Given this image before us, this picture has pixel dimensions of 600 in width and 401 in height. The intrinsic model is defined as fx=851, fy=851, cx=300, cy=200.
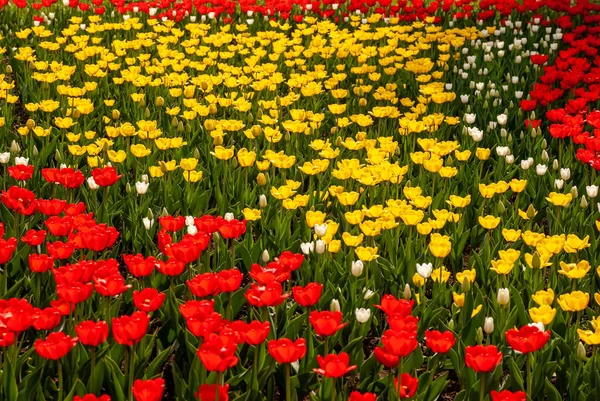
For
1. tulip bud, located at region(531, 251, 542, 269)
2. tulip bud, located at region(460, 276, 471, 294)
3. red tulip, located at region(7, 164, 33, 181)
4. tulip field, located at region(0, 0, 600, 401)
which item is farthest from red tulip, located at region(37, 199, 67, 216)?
tulip bud, located at region(531, 251, 542, 269)

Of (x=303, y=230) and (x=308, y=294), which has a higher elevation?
(x=308, y=294)

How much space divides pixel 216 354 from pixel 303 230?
212 centimetres

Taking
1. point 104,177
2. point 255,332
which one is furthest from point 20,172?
point 255,332

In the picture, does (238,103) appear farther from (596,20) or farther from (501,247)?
(596,20)

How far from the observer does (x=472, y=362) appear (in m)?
2.89

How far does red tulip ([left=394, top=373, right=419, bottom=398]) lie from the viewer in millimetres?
2936

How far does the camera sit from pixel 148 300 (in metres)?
3.25

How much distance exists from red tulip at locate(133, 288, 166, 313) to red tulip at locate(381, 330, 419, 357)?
86cm

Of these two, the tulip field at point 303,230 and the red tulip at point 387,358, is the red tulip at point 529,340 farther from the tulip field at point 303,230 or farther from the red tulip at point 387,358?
the red tulip at point 387,358

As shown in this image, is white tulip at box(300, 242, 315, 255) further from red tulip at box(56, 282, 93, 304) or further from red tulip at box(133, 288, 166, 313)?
red tulip at box(56, 282, 93, 304)

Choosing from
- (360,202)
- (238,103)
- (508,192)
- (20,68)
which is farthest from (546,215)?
(20,68)

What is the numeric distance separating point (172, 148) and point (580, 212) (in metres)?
2.86

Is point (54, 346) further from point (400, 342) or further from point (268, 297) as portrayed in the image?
point (400, 342)

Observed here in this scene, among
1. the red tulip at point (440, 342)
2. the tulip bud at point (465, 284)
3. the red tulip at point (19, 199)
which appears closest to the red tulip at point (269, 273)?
the red tulip at point (440, 342)
